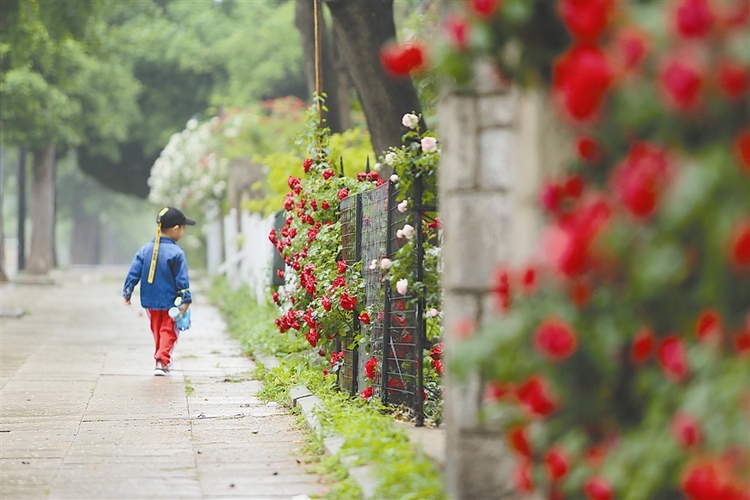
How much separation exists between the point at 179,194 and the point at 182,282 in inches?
737

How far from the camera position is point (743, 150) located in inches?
113

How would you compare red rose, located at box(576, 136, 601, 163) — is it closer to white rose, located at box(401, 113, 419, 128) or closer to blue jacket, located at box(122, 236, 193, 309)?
white rose, located at box(401, 113, 419, 128)

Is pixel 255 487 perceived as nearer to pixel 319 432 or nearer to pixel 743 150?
pixel 319 432

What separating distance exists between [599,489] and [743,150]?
113cm

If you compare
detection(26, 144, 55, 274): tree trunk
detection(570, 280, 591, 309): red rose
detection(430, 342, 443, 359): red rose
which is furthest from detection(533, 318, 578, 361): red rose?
detection(26, 144, 55, 274): tree trunk

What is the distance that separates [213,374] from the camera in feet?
36.3

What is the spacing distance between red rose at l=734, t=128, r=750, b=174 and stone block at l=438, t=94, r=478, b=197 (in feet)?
6.55

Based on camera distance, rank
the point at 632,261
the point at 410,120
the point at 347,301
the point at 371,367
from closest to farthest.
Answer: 1. the point at 632,261
2. the point at 410,120
3. the point at 371,367
4. the point at 347,301

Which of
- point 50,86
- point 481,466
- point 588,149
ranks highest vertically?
point 50,86

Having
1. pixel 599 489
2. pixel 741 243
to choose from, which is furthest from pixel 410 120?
pixel 741 243

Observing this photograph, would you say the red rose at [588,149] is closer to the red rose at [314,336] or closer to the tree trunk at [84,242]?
the red rose at [314,336]

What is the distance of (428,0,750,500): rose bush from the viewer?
2.91 meters

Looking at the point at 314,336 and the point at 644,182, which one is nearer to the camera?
the point at 644,182

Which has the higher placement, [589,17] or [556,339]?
[589,17]
